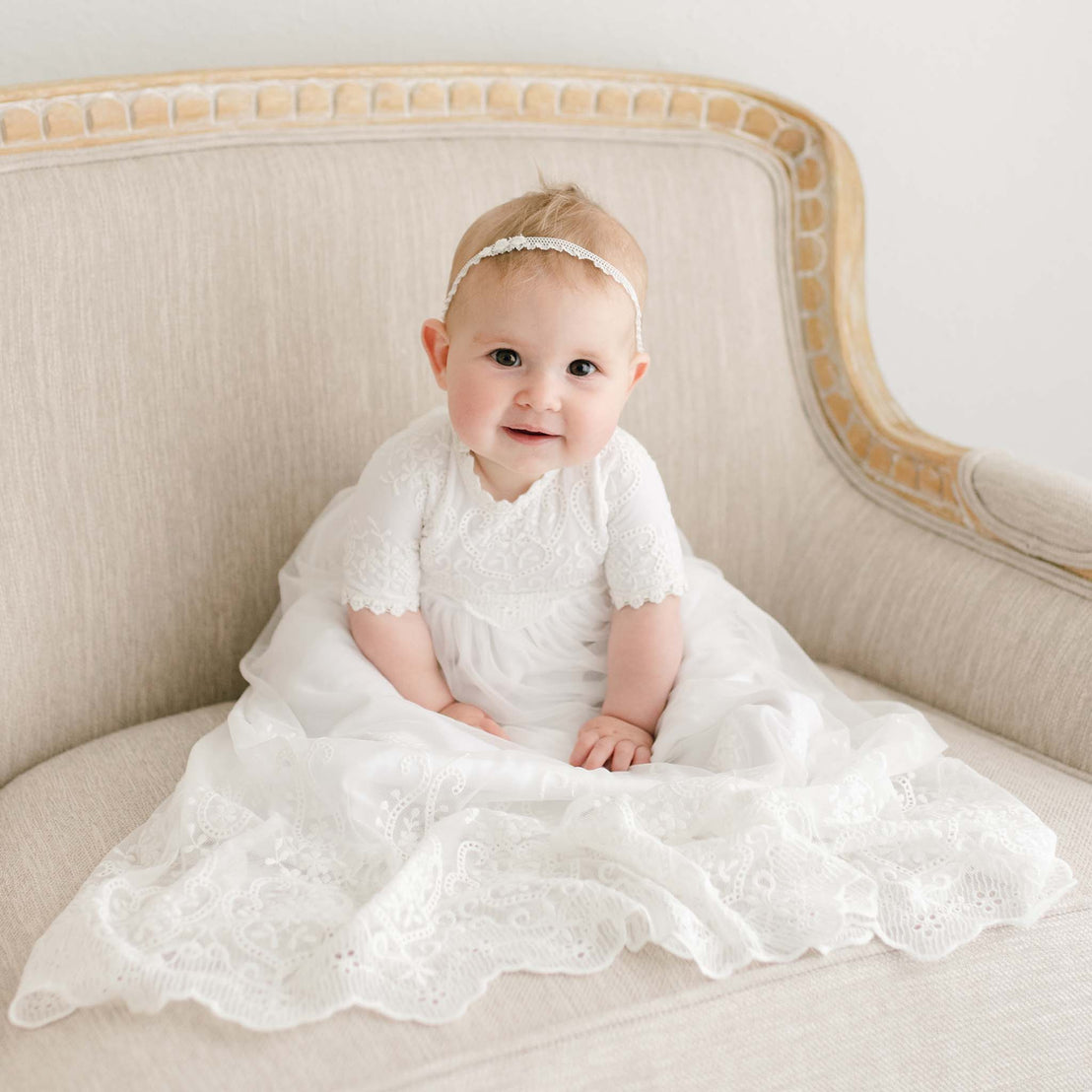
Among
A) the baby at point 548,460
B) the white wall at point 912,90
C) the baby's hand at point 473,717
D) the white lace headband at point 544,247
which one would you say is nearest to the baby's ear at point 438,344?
the baby at point 548,460

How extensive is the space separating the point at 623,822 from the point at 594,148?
1.00 metres

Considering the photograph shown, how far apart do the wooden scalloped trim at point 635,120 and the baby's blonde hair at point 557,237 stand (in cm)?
42

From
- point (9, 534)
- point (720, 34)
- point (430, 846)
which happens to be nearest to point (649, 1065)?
point (430, 846)

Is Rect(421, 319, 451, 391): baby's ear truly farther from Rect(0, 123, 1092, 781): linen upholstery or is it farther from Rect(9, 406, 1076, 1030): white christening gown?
Rect(0, 123, 1092, 781): linen upholstery

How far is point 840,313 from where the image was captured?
71.5 inches

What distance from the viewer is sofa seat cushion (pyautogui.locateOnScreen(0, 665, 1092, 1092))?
0.93 meters

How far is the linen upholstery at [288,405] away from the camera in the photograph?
1.44m

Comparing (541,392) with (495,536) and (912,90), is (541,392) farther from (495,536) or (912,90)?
(912,90)

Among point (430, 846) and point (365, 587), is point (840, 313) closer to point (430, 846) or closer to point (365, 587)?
point (365, 587)

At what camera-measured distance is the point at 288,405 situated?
1.56 meters

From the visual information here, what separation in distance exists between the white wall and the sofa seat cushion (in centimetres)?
118

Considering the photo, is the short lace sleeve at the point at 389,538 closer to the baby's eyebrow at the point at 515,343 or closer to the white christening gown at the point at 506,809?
the white christening gown at the point at 506,809

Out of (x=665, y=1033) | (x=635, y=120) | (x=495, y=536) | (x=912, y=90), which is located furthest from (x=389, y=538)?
(x=912, y=90)

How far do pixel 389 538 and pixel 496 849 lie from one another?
397 millimetres
